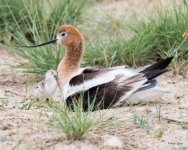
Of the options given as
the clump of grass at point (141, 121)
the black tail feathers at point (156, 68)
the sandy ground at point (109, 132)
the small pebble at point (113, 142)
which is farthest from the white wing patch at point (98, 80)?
the small pebble at point (113, 142)

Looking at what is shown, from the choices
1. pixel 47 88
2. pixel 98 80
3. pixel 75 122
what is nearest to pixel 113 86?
pixel 98 80

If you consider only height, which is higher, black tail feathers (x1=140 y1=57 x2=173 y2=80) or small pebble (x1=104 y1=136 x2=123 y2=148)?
black tail feathers (x1=140 y1=57 x2=173 y2=80)

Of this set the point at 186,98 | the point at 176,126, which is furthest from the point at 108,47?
the point at 176,126

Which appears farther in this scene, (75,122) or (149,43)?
(149,43)

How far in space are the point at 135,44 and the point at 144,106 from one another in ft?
4.57

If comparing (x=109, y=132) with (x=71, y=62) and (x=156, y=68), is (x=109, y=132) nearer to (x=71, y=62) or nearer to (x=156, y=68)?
(x=156, y=68)

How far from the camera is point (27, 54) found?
686 cm

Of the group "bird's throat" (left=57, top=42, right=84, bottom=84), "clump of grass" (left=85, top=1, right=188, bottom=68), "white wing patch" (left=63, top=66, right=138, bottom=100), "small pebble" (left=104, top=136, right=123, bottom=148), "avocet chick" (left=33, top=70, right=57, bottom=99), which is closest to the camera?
"small pebble" (left=104, top=136, right=123, bottom=148)

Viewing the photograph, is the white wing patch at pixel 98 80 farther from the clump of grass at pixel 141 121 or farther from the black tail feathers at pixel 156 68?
the clump of grass at pixel 141 121

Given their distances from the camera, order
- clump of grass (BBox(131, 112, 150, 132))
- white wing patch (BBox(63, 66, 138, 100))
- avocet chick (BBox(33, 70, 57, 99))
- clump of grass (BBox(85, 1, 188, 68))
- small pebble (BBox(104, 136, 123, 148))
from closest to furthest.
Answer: small pebble (BBox(104, 136, 123, 148))
clump of grass (BBox(131, 112, 150, 132))
white wing patch (BBox(63, 66, 138, 100))
avocet chick (BBox(33, 70, 57, 99))
clump of grass (BBox(85, 1, 188, 68))

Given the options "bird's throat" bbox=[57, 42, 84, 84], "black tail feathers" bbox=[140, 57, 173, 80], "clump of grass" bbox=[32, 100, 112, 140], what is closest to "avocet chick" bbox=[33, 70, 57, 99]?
"bird's throat" bbox=[57, 42, 84, 84]

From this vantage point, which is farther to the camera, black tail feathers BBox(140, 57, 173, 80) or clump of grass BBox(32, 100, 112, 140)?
black tail feathers BBox(140, 57, 173, 80)

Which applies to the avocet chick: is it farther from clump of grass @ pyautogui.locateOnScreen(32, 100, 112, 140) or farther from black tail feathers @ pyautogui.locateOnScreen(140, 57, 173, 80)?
clump of grass @ pyautogui.locateOnScreen(32, 100, 112, 140)

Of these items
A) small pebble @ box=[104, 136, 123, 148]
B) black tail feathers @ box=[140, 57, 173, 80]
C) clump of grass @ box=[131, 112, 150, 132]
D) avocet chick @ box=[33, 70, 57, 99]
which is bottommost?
small pebble @ box=[104, 136, 123, 148]
